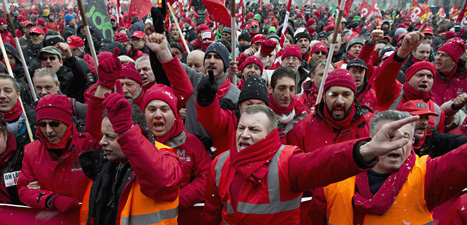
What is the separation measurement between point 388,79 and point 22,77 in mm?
6085

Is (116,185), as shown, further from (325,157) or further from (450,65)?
(450,65)

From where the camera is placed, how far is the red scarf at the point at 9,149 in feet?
10.4

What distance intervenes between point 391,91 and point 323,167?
268 cm

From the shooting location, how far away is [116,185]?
2414mm

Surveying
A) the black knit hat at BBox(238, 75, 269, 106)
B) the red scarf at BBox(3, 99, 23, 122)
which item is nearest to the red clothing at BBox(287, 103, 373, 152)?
the black knit hat at BBox(238, 75, 269, 106)

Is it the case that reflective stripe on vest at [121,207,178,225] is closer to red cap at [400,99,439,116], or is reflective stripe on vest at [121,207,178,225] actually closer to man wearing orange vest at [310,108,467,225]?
man wearing orange vest at [310,108,467,225]

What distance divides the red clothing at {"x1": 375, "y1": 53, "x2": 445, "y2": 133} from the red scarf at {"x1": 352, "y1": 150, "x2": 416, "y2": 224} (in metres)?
1.40

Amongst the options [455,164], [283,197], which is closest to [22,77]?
[283,197]

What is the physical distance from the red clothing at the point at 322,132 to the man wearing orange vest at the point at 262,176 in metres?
0.91

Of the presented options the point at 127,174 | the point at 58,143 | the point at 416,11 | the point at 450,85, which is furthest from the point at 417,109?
the point at 416,11

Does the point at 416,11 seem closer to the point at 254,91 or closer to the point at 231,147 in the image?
the point at 254,91

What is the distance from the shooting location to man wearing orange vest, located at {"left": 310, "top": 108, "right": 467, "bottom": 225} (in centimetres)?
202

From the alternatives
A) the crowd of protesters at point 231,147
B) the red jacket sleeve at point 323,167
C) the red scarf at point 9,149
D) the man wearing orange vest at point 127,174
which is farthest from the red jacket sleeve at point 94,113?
the red jacket sleeve at point 323,167

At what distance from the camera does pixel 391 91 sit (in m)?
4.09
